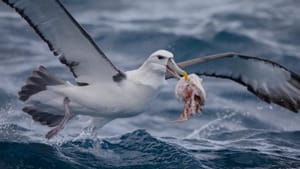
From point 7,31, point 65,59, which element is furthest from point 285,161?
point 7,31

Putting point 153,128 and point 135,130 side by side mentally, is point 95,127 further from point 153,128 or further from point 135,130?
point 153,128

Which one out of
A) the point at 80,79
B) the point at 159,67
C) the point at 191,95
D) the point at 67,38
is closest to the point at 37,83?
the point at 80,79

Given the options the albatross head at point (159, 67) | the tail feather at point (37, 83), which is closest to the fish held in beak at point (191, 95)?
the albatross head at point (159, 67)

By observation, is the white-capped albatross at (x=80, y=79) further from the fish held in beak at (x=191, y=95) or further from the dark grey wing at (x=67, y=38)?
the fish held in beak at (x=191, y=95)

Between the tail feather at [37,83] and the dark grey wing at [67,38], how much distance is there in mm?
252

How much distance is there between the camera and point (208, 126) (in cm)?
1011

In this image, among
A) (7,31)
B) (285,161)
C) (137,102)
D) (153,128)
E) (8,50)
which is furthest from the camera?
(7,31)

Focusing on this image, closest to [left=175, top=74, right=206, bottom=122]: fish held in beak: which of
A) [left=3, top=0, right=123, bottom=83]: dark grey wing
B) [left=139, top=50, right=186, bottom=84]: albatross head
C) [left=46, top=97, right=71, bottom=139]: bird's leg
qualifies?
[left=139, top=50, right=186, bottom=84]: albatross head

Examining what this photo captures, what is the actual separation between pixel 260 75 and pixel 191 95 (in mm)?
1476

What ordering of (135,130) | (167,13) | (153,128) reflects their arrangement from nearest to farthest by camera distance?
(135,130)
(153,128)
(167,13)

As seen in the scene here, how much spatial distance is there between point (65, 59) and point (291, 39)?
254 inches

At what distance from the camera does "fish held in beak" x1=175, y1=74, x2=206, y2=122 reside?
7430 mm

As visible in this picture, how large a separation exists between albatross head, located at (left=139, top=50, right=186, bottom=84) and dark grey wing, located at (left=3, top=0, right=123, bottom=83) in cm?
30

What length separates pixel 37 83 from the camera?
7.96 meters
